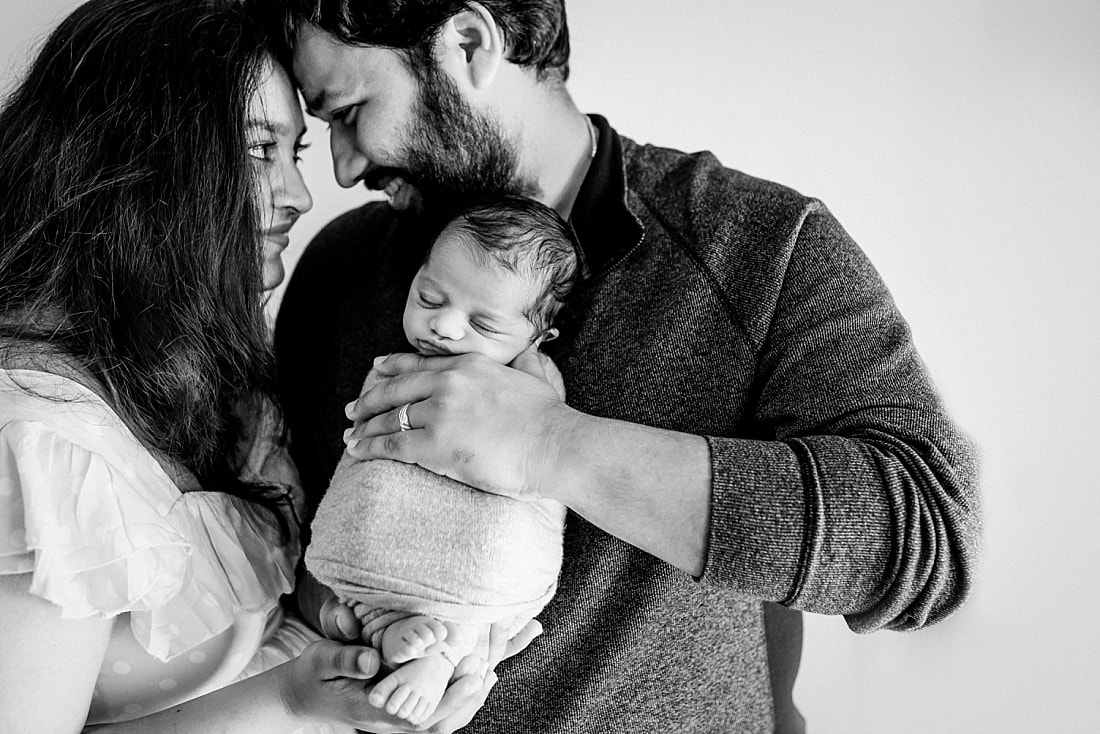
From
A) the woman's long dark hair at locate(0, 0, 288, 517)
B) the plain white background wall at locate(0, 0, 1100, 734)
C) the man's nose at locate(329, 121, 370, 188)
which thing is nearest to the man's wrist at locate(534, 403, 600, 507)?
the woman's long dark hair at locate(0, 0, 288, 517)

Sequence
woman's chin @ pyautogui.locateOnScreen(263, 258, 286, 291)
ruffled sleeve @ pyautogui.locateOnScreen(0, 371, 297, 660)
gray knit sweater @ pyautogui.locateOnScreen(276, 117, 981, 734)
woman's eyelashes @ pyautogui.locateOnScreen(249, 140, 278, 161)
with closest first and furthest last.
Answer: ruffled sleeve @ pyautogui.locateOnScreen(0, 371, 297, 660) → gray knit sweater @ pyautogui.locateOnScreen(276, 117, 981, 734) → woman's eyelashes @ pyautogui.locateOnScreen(249, 140, 278, 161) → woman's chin @ pyautogui.locateOnScreen(263, 258, 286, 291)

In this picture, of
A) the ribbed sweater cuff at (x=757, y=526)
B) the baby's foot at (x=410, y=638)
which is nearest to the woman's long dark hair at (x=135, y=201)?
the baby's foot at (x=410, y=638)

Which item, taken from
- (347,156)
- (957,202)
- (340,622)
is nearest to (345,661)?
(340,622)

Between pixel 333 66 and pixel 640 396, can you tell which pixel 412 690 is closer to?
pixel 640 396

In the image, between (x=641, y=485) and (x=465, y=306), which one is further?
(x=465, y=306)

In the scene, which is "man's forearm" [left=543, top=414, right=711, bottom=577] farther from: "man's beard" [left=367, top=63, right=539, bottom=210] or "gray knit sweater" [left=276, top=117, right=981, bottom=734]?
"man's beard" [left=367, top=63, right=539, bottom=210]

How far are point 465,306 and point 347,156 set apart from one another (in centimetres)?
47

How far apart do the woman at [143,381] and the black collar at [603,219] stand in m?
0.48

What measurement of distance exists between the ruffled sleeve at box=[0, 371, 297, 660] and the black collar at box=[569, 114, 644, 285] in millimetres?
724

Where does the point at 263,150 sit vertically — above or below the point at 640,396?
above

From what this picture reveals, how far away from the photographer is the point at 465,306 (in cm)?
129

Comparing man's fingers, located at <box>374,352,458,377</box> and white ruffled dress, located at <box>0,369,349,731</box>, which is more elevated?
man's fingers, located at <box>374,352,458,377</box>

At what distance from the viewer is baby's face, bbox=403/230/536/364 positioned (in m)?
1.28

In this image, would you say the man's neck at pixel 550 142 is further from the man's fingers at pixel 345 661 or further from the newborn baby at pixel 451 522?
the man's fingers at pixel 345 661
